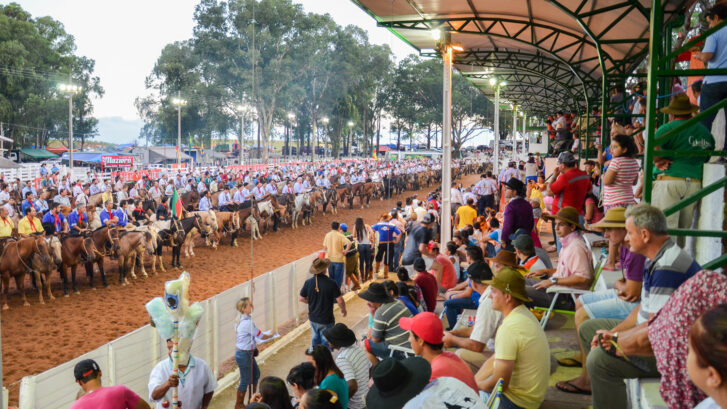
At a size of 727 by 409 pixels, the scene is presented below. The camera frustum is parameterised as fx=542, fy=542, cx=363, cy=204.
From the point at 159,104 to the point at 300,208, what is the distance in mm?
30302

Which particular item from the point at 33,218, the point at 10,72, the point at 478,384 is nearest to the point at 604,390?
the point at 478,384

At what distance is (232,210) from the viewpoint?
20688 mm

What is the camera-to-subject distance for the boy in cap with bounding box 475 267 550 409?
11.4ft

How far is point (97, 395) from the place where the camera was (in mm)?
3947

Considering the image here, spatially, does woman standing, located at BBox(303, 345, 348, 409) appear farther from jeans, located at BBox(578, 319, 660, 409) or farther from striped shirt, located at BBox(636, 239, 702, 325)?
striped shirt, located at BBox(636, 239, 702, 325)

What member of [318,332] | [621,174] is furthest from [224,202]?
[621,174]

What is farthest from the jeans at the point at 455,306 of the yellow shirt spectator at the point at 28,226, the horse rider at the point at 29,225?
the yellow shirt spectator at the point at 28,226

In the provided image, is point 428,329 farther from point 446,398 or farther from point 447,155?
point 447,155

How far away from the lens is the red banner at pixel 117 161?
4497 centimetres

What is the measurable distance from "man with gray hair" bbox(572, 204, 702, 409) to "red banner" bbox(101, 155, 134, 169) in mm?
46203

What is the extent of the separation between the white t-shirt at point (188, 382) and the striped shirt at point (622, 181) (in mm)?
4228

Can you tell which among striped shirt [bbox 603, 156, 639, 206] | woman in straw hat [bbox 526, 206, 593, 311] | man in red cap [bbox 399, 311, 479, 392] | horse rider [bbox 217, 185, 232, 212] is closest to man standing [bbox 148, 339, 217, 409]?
man in red cap [bbox 399, 311, 479, 392]

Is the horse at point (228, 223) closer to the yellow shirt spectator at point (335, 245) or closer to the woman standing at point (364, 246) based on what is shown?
the woman standing at point (364, 246)

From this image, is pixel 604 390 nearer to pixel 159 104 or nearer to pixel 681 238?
pixel 681 238
